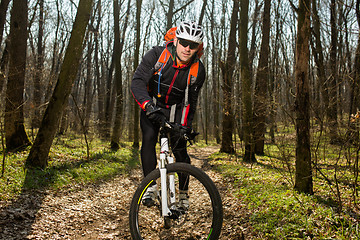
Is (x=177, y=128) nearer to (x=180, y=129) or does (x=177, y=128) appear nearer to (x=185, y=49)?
(x=180, y=129)

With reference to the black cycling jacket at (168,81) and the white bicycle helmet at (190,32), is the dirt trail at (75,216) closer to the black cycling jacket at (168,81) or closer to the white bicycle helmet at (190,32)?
the black cycling jacket at (168,81)

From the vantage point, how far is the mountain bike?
8.57 feet

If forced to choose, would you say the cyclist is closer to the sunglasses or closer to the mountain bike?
the sunglasses

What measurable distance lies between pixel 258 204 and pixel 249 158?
5.33 m

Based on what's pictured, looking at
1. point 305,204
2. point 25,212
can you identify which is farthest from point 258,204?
point 25,212

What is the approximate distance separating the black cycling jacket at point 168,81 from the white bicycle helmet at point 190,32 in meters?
0.24

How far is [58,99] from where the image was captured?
6102mm

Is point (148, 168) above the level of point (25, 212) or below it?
above

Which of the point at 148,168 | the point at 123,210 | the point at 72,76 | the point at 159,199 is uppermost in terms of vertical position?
the point at 72,76

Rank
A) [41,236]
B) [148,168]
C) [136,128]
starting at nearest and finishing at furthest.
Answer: [148,168] < [41,236] < [136,128]

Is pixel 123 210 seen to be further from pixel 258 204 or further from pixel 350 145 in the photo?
pixel 350 145

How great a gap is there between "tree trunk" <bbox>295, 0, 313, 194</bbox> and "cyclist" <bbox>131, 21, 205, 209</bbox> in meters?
2.16

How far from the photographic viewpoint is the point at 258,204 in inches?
175

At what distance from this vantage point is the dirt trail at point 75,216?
358cm
